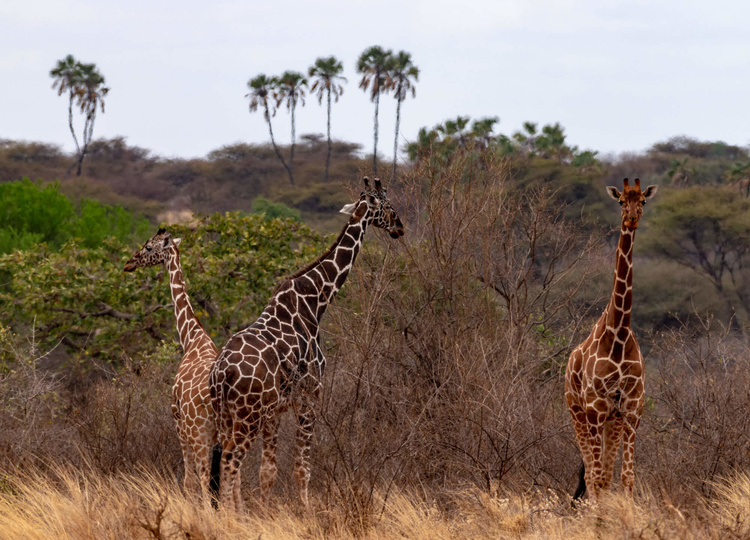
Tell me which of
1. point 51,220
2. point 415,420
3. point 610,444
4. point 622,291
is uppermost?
point 51,220

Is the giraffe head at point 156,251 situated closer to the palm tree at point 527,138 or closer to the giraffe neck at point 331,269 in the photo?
the giraffe neck at point 331,269

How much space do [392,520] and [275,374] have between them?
4.08 ft

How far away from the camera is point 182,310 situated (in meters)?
Result: 7.84

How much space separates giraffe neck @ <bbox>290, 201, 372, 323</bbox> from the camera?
7.20 m

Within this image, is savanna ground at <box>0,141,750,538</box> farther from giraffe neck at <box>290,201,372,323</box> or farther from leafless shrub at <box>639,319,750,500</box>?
giraffe neck at <box>290,201,372,323</box>

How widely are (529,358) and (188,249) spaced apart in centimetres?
698

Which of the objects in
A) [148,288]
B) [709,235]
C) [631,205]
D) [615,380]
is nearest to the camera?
[631,205]

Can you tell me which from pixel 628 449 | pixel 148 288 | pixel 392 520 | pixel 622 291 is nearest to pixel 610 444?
pixel 628 449

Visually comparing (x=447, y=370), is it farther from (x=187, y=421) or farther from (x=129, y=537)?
(x=129, y=537)

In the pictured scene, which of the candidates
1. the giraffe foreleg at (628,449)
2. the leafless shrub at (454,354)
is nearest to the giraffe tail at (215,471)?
the leafless shrub at (454,354)

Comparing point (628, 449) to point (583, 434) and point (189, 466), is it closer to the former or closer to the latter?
point (583, 434)

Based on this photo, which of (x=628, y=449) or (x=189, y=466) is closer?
→ (x=628, y=449)

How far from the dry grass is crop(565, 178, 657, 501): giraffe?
28cm

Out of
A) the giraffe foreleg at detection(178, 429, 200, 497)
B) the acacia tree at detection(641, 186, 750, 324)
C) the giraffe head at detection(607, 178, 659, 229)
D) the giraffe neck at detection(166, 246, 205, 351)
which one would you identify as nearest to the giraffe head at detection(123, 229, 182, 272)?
the giraffe neck at detection(166, 246, 205, 351)
